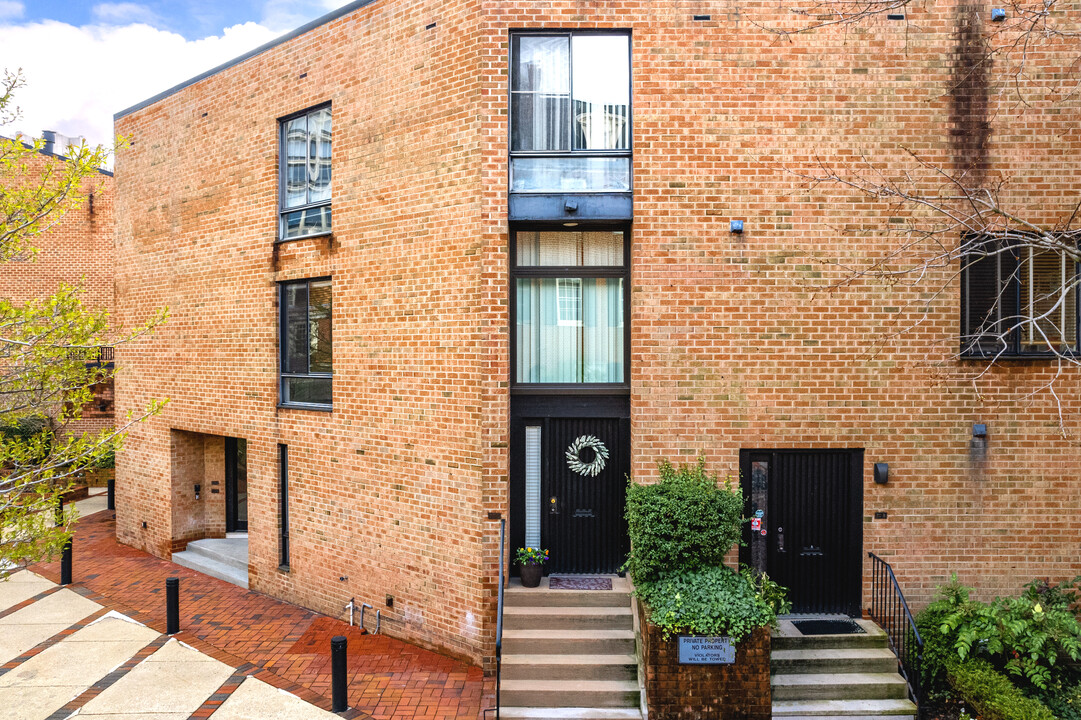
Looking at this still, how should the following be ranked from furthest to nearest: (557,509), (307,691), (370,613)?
(370,613) → (557,509) → (307,691)

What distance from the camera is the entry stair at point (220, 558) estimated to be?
10.7 m

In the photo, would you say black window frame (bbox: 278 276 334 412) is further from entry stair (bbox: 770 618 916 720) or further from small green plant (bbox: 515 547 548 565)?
entry stair (bbox: 770 618 916 720)

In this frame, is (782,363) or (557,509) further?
(557,509)

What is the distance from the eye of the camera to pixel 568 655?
7.01m

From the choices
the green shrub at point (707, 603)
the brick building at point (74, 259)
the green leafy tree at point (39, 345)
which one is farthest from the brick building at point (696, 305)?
the brick building at point (74, 259)

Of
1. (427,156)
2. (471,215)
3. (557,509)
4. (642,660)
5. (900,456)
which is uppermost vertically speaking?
(427,156)

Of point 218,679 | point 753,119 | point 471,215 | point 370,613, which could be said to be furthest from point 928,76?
point 218,679

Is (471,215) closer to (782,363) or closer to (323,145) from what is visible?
(323,145)

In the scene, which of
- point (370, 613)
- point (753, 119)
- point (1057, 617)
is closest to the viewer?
point (1057, 617)

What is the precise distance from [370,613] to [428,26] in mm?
7802

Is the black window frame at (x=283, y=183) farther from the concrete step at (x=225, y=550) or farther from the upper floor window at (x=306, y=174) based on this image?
the concrete step at (x=225, y=550)

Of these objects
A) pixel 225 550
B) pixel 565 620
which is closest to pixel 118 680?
pixel 225 550

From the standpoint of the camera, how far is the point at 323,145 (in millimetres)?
9633

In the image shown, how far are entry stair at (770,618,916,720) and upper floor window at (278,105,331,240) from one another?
8.24 metres
